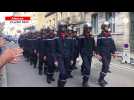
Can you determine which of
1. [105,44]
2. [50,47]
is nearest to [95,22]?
[105,44]

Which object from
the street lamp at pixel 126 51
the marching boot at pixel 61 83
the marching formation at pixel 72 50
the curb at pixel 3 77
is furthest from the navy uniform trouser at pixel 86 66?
the curb at pixel 3 77

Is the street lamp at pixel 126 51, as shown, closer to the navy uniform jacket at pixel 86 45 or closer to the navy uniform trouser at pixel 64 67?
the navy uniform jacket at pixel 86 45

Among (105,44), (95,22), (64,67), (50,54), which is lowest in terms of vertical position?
(64,67)

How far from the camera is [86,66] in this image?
3375mm

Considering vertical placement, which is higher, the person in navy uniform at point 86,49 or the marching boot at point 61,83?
the person in navy uniform at point 86,49

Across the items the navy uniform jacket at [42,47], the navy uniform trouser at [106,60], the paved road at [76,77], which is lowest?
the paved road at [76,77]

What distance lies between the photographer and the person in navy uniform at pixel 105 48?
329 centimetres

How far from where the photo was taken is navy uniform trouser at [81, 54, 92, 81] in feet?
11.0

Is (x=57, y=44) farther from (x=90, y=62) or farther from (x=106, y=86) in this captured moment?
(x=106, y=86)

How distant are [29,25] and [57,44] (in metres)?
0.35

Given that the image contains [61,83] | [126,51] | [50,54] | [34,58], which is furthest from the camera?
[34,58]

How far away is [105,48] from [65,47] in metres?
0.41

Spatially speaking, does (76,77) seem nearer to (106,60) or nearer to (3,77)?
(106,60)
